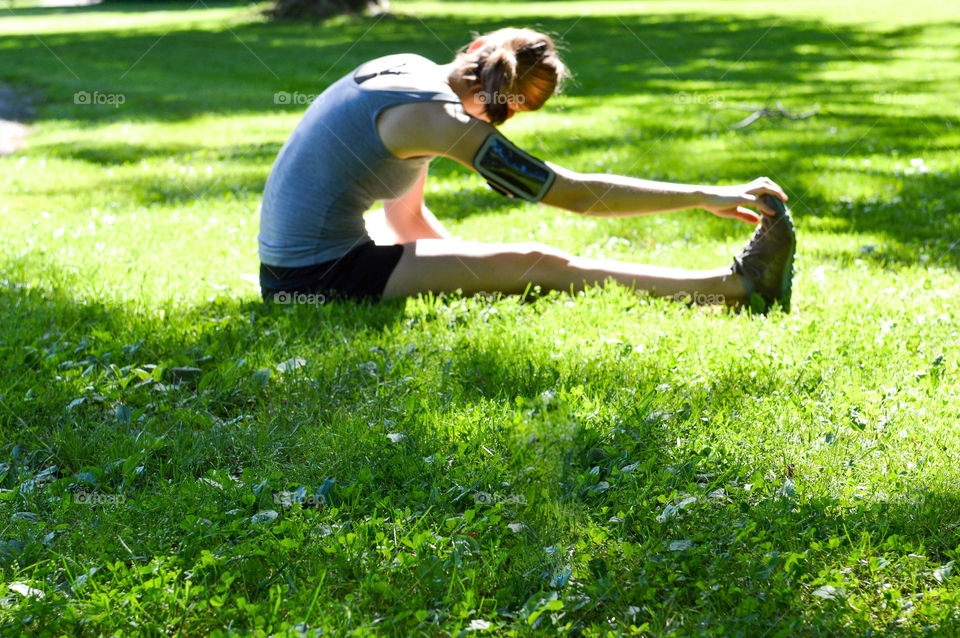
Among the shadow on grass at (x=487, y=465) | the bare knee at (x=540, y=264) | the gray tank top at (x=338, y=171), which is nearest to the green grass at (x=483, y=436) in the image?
the shadow on grass at (x=487, y=465)

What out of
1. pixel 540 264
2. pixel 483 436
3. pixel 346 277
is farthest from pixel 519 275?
pixel 483 436

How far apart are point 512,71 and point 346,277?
50.0 inches

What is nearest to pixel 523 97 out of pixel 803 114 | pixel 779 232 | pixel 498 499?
pixel 779 232

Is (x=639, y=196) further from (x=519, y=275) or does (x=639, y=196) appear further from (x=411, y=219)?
(x=411, y=219)

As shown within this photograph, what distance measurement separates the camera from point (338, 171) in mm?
4301

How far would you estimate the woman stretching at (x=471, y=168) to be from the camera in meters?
3.98

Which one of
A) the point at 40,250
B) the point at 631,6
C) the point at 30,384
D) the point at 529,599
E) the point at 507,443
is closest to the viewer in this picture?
the point at 529,599

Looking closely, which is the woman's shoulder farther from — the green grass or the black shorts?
the green grass

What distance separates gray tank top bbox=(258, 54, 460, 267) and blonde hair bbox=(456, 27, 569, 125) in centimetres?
16

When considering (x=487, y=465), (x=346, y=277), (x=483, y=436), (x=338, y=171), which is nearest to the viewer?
(x=487, y=465)

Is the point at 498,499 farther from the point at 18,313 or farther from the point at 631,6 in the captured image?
the point at 631,6

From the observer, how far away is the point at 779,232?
433 centimetres

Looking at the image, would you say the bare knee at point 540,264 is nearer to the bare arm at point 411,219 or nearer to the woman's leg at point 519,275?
the woman's leg at point 519,275

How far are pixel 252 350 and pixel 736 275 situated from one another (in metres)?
2.27
